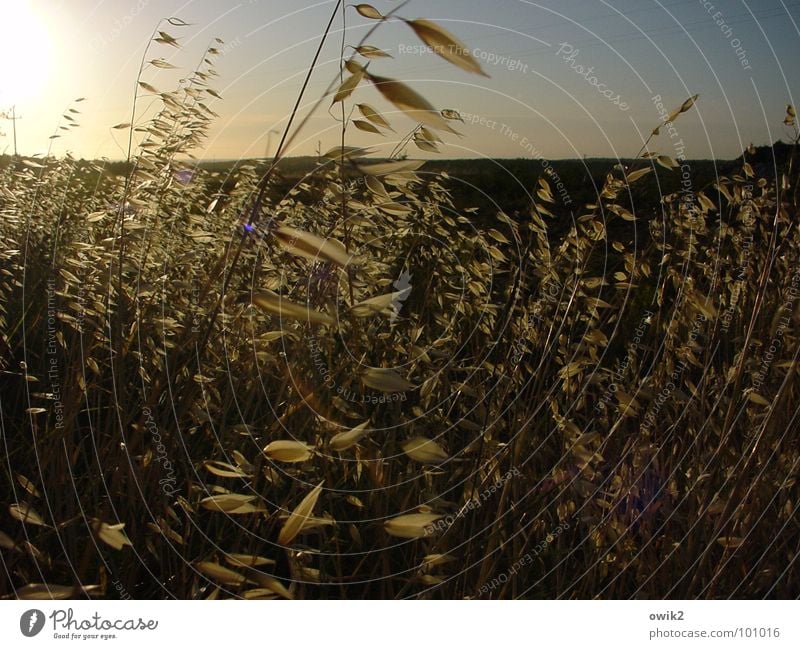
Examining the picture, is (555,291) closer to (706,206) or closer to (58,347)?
(706,206)

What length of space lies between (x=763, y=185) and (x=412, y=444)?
4.28 ft

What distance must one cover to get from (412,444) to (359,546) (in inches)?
17.0

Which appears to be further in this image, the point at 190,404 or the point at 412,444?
the point at 190,404

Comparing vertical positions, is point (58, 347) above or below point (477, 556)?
above

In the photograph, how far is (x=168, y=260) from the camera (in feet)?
4.43

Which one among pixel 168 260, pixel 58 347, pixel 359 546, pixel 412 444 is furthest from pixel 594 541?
pixel 58 347

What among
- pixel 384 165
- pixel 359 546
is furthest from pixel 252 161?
pixel 384 165

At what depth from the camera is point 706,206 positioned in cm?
126

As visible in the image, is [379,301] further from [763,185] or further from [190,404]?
[763,185]
